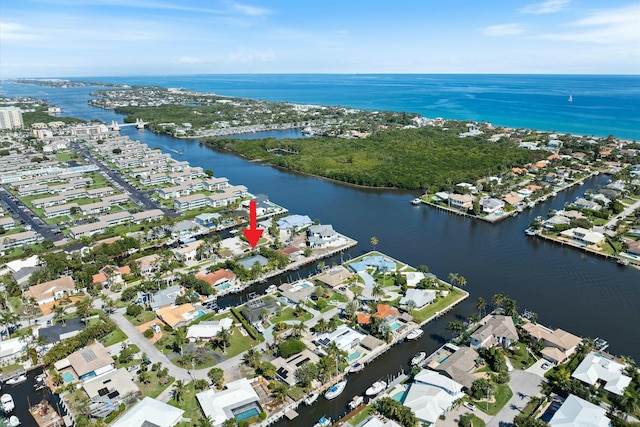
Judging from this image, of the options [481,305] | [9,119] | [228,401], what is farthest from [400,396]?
[9,119]

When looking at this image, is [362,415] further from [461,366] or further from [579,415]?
[579,415]

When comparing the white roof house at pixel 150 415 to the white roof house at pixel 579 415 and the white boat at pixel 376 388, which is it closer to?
the white boat at pixel 376 388

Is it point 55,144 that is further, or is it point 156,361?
point 55,144

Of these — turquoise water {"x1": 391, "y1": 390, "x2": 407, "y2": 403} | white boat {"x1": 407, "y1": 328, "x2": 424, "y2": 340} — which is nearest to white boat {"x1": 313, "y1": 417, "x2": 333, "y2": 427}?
turquoise water {"x1": 391, "y1": 390, "x2": 407, "y2": 403}

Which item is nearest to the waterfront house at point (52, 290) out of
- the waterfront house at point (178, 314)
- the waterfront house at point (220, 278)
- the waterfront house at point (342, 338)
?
the waterfront house at point (178, 314)

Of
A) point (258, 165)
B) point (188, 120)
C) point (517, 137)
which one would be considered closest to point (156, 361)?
point (258, 165)

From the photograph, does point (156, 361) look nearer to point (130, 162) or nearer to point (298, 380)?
point (298, 380)
